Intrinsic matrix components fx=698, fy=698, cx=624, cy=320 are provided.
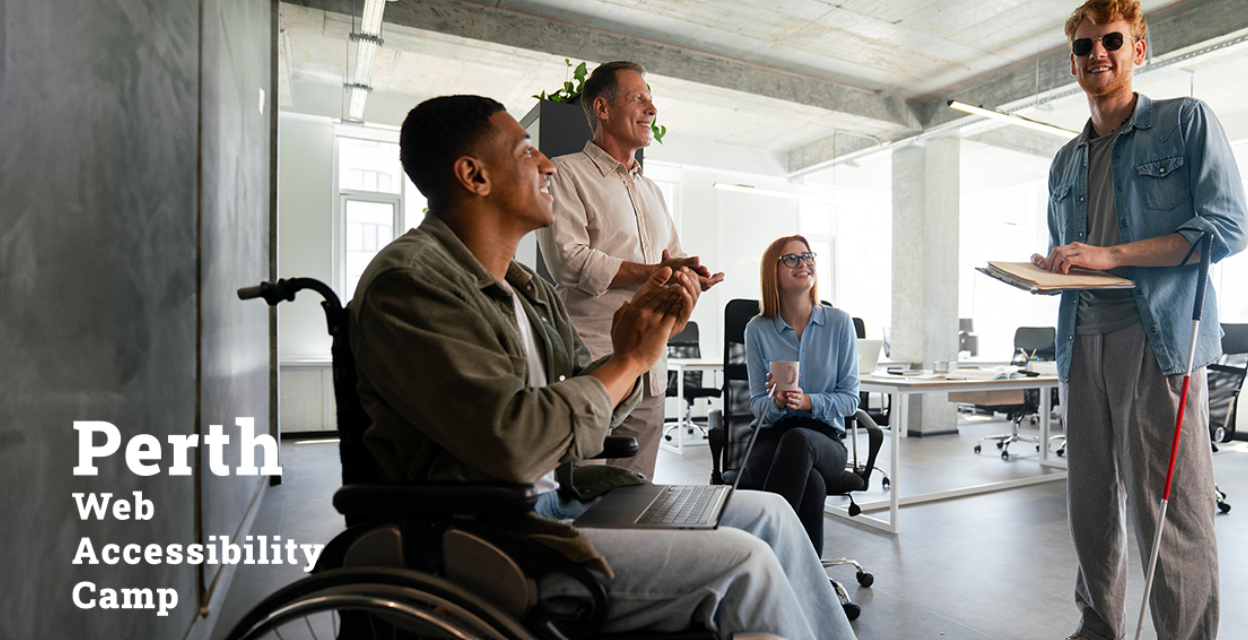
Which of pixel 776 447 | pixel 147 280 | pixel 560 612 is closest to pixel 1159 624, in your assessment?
pixel 776 447

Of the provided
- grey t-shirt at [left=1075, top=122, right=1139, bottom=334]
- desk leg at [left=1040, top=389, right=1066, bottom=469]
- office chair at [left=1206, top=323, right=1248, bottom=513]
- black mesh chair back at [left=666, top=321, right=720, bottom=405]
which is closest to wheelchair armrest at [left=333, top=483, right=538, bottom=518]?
grey t-shirt at [left=1075, top=122, right=1139, bottom=334]

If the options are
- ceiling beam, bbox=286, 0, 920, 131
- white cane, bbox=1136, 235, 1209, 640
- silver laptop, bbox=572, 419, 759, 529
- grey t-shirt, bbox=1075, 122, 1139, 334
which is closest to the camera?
silver laptop, bbox=572, 419, 759, 529

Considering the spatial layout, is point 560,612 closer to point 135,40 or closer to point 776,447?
point 135,40

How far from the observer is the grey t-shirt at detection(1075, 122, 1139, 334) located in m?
1.84

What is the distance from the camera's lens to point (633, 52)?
6242 mm

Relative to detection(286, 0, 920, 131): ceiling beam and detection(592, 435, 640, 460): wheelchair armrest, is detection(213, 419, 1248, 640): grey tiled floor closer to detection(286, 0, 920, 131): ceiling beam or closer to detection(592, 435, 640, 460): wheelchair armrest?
detection(592, 435, 640, 460): wheelchair armrest

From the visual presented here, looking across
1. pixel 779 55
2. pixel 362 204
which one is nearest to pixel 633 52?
pixel 779 55

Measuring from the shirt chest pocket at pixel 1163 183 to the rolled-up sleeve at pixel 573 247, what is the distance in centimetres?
139

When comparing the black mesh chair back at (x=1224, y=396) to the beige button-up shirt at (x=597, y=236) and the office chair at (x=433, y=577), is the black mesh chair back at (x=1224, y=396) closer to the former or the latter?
the beige button-up shirt at (x=597, y=236)

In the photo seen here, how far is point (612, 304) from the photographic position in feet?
6.68

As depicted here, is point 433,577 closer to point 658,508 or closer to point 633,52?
point 658,508

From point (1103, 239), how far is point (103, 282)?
2.37m

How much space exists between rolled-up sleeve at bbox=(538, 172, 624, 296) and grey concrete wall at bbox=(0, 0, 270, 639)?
961 mm

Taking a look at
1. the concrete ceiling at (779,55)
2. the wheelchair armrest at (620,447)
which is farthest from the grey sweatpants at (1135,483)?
the concrete ceiling at (779,55)
